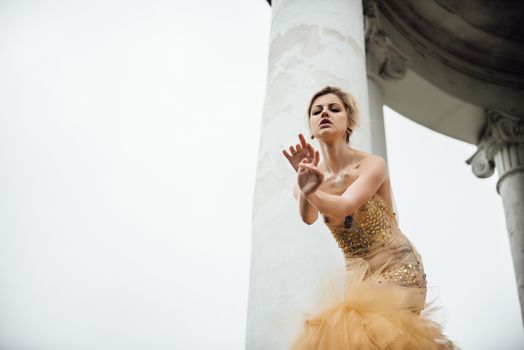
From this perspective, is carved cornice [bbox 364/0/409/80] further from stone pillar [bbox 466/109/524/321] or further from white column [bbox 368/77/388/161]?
stone pillar [bbox 466/109/524/321]

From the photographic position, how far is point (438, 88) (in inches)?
878

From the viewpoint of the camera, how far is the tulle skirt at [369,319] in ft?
15.9

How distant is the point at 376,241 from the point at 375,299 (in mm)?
1007

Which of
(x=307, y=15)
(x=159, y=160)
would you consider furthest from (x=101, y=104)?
(x=307, y=15)

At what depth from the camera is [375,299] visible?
518cm

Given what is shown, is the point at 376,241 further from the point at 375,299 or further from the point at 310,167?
the point at 310,167

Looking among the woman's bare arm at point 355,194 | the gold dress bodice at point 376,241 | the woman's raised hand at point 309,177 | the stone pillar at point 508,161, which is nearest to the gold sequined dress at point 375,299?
the gold dress bodice at point 376,241

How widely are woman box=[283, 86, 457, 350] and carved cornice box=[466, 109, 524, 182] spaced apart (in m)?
17.6

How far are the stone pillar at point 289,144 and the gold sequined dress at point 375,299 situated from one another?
142cm

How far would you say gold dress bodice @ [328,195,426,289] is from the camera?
5934 millimetres

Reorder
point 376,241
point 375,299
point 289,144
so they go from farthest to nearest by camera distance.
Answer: point 289,144, point 376,241, point 375,299

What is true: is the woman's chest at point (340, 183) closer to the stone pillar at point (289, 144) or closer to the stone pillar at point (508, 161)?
the stone pillar at point (289, 144)

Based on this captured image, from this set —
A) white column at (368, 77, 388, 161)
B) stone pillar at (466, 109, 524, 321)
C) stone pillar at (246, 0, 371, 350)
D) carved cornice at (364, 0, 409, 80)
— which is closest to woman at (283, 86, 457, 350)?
stone pillar at (246, 0, 371, 350)

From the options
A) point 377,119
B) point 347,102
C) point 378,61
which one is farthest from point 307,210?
point 378,61
